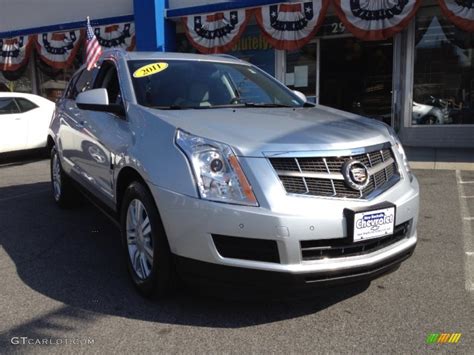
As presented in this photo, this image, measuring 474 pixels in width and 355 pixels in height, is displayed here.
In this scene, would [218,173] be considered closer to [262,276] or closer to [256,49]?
[262,276]

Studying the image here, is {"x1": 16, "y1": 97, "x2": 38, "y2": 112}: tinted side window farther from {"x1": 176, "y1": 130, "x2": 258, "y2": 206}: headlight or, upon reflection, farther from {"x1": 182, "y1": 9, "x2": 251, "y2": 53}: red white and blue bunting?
{"x1": 176, "y1": 130, "x2": 258, "y2": 206}: headlight

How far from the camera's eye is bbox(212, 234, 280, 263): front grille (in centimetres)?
276

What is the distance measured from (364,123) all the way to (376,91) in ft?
26.9

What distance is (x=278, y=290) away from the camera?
2.80 metres

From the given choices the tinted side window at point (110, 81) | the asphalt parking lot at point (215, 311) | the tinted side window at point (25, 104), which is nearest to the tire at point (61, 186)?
the asphalt parking lot at point (215, 311)

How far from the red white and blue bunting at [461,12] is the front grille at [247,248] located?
802 cm

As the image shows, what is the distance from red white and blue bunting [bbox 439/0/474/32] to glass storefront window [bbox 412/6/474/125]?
108cm

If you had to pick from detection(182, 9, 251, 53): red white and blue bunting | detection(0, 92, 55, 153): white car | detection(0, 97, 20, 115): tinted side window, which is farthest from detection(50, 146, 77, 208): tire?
detection(182, 9, 251, 53): red white and blue bunting

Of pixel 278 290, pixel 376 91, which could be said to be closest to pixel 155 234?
pixel 278 290

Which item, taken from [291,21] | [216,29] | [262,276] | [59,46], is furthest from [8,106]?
[262,276]

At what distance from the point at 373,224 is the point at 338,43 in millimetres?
9376

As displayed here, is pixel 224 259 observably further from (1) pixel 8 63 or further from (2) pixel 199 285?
(1) pixel 8 63

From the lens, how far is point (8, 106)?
10.3 metres

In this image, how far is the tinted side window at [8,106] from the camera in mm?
10172
